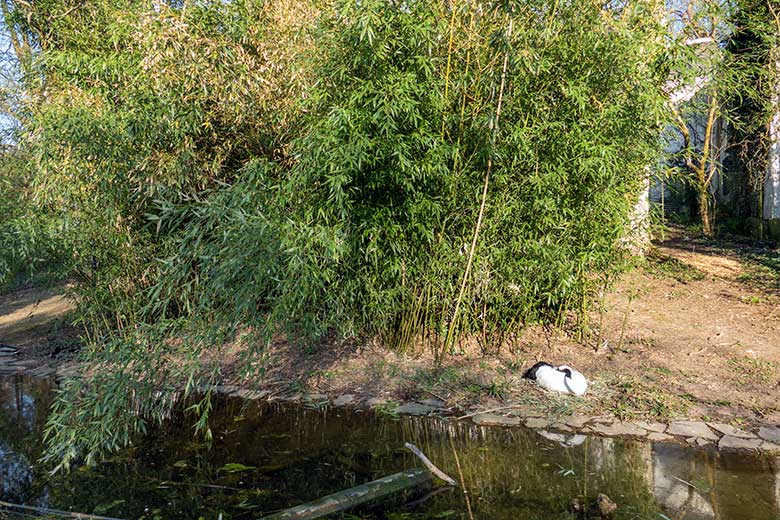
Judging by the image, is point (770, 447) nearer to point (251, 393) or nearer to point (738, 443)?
point (738, 443)

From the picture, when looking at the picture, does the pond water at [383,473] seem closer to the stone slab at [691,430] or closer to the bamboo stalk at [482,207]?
the stone slab at [691,430]

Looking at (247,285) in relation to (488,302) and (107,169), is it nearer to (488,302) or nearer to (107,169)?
(107,169)

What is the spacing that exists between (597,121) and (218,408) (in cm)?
329

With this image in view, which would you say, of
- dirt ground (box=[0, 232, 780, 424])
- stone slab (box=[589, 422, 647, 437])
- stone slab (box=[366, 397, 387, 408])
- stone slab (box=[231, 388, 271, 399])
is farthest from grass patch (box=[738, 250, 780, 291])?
stone slab (box=[231, 388, 271, 399])

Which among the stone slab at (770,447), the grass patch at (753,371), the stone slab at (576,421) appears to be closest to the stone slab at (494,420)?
the stone slab at (576,421)

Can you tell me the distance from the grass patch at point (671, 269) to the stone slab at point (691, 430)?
3.27 meters

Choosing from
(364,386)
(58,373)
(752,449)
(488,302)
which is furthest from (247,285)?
(58,373)

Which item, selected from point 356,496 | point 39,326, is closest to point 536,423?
point 356,496

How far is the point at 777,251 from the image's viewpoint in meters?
7.92

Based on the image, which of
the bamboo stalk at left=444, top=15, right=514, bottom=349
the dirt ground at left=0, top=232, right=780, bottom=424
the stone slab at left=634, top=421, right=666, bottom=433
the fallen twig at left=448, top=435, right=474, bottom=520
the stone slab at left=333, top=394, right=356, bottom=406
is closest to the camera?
the fallen twig at left=448, top=435, right=474, bottom=520

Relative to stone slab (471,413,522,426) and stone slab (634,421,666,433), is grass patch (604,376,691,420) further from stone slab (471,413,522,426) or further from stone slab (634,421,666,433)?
stone slab (471,413,522,426)

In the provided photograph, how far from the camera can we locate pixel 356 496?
10.2 ft

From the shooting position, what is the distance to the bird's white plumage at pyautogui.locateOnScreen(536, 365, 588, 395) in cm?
459

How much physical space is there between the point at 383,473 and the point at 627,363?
2.37 meters
